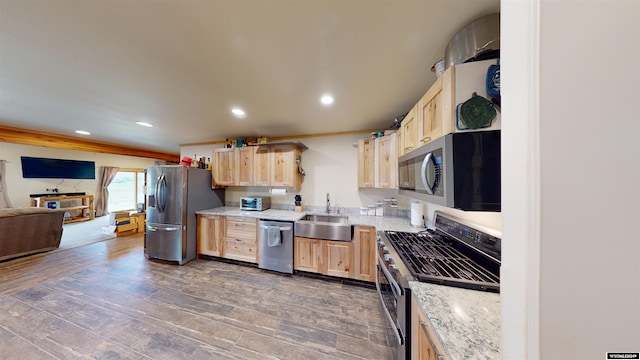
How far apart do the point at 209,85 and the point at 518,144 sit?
221 cm

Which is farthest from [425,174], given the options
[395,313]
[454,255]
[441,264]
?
[395,313]

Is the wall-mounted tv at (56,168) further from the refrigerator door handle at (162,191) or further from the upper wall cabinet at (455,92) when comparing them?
the upper wall cabinet at (455,92)

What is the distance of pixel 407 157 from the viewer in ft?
5.09

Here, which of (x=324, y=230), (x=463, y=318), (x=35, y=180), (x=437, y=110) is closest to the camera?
(x=463, y=318)

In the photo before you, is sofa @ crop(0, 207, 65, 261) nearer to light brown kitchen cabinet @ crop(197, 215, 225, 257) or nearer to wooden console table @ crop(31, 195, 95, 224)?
wooden console table @ crop(31, 195, 95, 224)

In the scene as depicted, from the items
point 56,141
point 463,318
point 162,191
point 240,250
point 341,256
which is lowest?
point 240,250

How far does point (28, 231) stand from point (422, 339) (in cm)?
612

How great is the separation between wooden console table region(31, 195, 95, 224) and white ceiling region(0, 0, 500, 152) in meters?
4.45

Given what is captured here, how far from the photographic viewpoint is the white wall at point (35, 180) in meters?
4.69

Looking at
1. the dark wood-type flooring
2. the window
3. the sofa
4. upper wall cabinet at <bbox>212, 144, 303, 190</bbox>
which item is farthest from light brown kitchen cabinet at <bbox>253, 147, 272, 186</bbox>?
the window

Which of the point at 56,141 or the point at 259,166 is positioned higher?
the point at 56,141

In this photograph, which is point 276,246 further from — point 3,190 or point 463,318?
point 3,190

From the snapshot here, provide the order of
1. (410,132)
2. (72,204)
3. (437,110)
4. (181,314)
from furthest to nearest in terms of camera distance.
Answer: (72,204) < (181,314) < (410,132) < (437,110)

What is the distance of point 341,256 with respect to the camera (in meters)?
2.50
